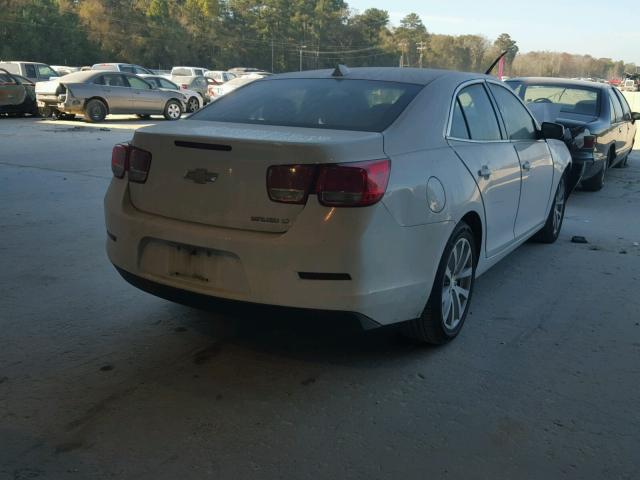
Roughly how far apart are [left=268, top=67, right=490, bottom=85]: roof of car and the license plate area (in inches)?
67.7

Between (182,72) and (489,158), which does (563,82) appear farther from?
(182,72)

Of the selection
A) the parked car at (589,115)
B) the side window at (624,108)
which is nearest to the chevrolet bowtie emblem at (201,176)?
the parked car at (589,115)

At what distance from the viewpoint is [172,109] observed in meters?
21.0

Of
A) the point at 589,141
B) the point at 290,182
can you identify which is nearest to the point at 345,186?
the point at 290,182

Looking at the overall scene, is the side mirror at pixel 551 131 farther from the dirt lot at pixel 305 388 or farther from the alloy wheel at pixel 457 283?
the alloy wheel at pixel 457 283

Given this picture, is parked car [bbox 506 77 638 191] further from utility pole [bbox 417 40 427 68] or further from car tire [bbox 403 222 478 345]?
utility pole [bbox 417 40 427 68]

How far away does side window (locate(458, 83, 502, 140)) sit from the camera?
13.6ft

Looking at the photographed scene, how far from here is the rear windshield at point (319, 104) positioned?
360 cm

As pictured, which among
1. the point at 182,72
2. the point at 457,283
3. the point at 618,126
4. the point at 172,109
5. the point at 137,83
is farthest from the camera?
the point at 182,72

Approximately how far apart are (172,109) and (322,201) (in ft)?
62.7

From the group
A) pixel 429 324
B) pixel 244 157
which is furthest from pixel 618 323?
pixel 244 157

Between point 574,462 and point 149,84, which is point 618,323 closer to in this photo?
point 574,462

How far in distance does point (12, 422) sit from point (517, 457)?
7.24ft

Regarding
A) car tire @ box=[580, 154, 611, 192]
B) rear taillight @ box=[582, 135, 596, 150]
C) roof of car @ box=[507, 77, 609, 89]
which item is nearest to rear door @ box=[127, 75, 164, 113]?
roof of car @ box=[507, 77, 609, 89]
